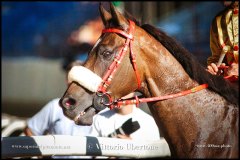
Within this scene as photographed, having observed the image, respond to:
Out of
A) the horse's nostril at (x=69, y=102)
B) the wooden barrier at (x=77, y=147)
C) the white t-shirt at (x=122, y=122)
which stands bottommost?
the wooden barrier at (x=77, y=147)

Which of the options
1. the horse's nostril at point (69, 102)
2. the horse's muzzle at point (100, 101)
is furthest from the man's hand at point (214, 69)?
the horse's nostril at point (69, 102)

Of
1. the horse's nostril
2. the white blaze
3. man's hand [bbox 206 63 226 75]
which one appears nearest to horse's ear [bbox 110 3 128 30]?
the white blaze

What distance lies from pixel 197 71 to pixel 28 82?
29.3ft

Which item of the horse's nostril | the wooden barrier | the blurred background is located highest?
the blurred background

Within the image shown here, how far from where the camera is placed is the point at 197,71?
3070mm

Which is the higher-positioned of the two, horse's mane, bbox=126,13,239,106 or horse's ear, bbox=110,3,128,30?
horse's ear, bbox=110,3,128,30

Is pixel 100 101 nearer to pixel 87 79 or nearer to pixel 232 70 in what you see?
pixel 87 79

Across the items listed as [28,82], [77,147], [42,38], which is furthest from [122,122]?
[28,82]

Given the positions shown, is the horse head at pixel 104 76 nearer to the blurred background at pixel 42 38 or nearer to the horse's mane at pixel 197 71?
the horse's mane at pixel 197 71

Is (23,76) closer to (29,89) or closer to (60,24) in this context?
(29,89)

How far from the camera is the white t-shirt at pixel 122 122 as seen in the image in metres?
4.29

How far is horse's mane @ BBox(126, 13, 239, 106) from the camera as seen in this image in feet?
10.1

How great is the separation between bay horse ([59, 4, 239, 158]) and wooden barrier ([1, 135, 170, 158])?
42cm

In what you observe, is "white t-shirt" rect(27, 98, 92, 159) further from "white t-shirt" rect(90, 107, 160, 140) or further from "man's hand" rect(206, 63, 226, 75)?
"man's hand" rect(206, 63, 226, 75)
